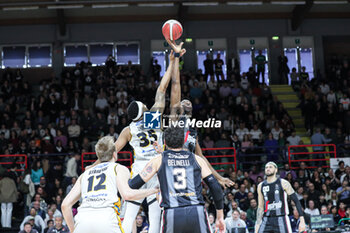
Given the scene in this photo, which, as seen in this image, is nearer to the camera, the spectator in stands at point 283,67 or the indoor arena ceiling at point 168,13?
the indoor arena ceiling at point 168,13

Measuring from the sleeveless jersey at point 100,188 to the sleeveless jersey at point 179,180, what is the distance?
539 millimetres

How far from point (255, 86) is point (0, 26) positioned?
44.2ft

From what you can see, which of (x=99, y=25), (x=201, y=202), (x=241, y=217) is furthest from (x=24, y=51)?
(x=201, y=202)

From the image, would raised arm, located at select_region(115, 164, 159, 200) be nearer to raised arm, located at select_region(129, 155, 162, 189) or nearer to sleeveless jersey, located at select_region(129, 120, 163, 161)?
raised arm, located at select_region(129, 155, 162, 189)

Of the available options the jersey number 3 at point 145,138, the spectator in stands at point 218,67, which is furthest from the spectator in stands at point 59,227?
the spectator in stands at point 218,67

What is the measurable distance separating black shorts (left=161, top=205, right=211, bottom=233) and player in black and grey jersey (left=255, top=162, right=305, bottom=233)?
15.5 ft

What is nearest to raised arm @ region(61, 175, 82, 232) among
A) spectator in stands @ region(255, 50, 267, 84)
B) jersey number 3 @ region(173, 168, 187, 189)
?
jersey number 3 @ region(173, 168, 187, 189)

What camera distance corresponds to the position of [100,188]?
227 inches

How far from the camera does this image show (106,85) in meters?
23.5

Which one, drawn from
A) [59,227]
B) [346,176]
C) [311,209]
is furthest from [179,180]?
[346,176]

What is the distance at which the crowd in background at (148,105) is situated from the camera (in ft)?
54.2

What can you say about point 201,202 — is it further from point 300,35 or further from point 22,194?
point 300,35

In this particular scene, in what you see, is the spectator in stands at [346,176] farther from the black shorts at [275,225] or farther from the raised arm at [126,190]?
the raised arm at [126,190]

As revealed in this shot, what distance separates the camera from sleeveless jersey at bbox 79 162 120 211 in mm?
5754
